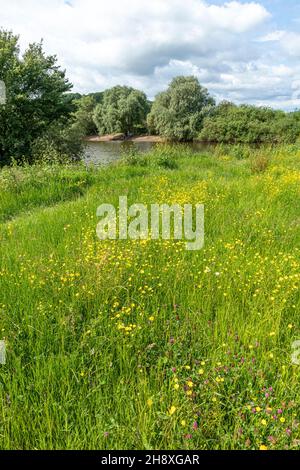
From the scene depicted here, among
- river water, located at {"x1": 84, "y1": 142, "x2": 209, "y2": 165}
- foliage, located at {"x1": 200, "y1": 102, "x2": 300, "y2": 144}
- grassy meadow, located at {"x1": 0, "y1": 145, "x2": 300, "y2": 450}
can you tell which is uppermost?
foliage, located at {"x1": 200, "y1": 102, "x2": 300, "y2": 144}

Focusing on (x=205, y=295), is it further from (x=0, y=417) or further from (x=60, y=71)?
(x=60, y=71)

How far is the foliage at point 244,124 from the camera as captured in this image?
41812 millimetres

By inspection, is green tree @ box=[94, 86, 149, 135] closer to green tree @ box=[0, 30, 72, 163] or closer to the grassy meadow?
green tree @ box=[0, 30, 72, 163]

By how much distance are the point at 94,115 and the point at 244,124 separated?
3384cm

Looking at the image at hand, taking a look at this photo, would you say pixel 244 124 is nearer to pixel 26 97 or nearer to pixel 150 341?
pixel 26 97

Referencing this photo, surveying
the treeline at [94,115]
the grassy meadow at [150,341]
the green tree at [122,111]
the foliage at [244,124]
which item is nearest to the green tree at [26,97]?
the treeline at [94,115]

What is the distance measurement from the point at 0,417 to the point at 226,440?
144 cm

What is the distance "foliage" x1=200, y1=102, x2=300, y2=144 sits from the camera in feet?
137

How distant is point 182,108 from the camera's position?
48.6 m

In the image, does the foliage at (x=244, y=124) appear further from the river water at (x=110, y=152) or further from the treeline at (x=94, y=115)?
the river water at (x=110, y=152)

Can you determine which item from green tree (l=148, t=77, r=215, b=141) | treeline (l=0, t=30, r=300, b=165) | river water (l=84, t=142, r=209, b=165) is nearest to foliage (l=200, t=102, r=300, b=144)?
treeline (l=0, t=30, r=300, b=165)

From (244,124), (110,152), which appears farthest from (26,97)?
(244,124)

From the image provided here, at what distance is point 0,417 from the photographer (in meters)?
2.01

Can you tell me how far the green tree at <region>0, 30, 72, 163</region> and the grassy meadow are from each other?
16574mm
